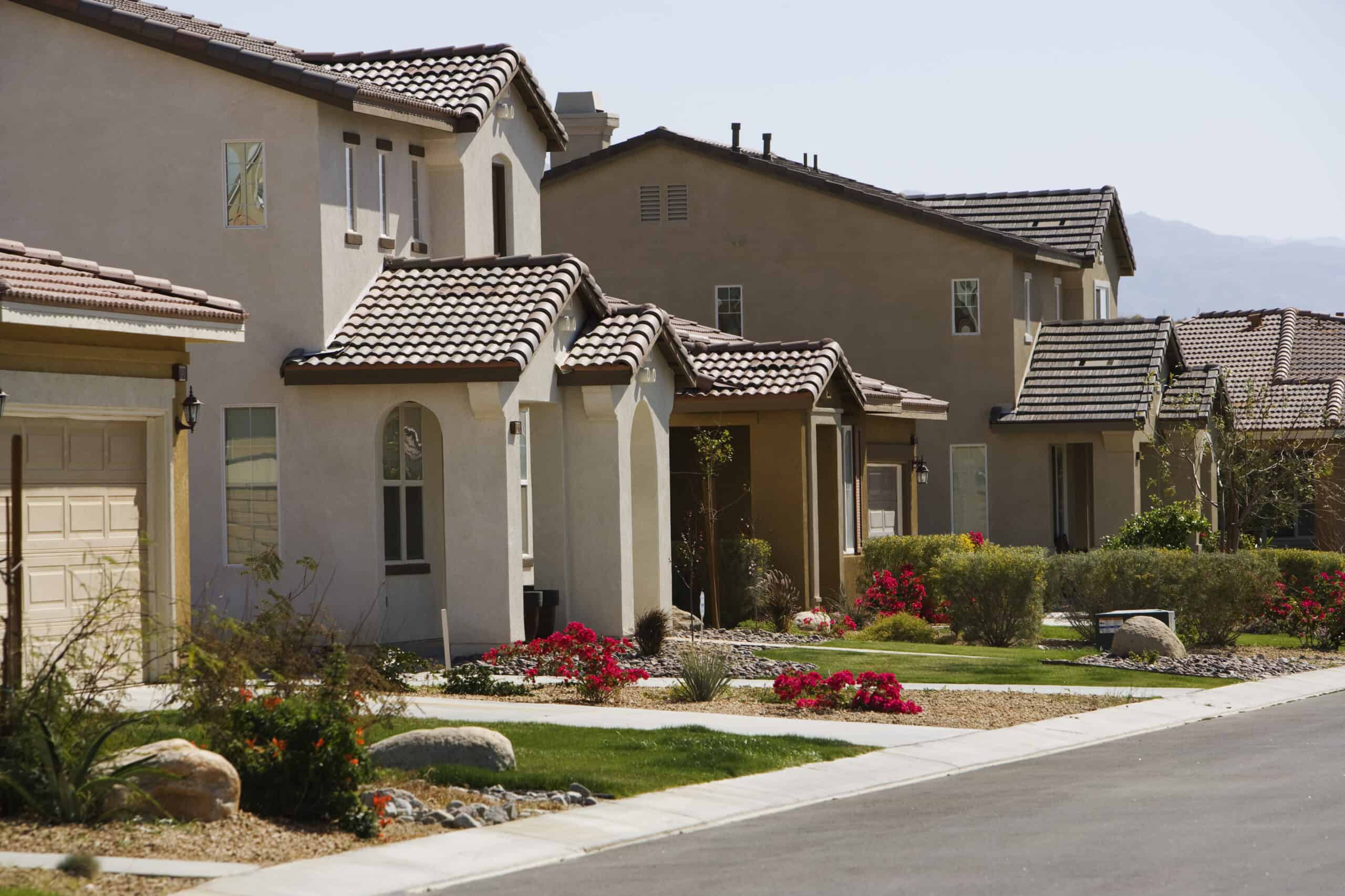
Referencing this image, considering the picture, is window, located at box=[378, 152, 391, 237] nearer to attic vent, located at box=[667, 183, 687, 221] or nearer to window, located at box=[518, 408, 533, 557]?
window, located at box=[518, 408, 533, 557]

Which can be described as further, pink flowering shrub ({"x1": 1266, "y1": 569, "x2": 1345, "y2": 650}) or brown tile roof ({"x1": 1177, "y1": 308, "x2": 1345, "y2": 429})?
brown tile roof ({"x1": 1177, "y1": 308, "x2": 1345, "y2": 429})

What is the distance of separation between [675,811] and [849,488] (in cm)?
1742

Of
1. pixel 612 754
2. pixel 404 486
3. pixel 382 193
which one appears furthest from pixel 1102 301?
pixel 612 754

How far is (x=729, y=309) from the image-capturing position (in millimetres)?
35938

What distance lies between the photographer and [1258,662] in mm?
22328

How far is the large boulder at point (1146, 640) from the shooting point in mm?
21984

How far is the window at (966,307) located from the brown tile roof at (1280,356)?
8421 mm

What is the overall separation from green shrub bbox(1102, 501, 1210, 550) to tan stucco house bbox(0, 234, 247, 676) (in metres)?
16.3

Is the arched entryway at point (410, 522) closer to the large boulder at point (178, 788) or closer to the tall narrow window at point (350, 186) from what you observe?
the tall narrow window at point (350, 186)

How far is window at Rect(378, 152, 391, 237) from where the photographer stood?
2270cm

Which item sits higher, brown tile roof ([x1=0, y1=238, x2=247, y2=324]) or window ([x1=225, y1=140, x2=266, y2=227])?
window ([x1=225, y1=140, x2=266, y2=227])

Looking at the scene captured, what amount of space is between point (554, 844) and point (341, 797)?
1.38m

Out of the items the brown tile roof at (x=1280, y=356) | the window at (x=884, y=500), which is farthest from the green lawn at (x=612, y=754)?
the brown tile roof at (x=1280, y=356)

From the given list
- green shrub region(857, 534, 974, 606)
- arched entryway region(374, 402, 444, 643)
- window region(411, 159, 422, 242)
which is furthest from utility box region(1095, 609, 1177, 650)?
window region(411, 159, 422, 242)
